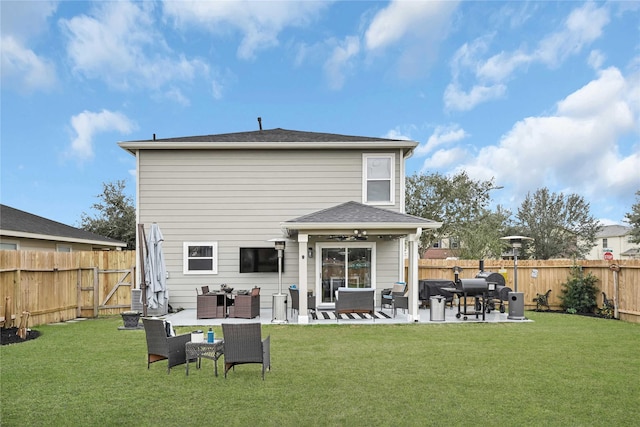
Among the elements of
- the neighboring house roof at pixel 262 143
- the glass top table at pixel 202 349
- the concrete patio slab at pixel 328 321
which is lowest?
the concrete patio slab at pixel 328 321

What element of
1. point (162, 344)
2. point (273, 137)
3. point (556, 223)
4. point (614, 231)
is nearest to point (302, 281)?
point (162, 344)

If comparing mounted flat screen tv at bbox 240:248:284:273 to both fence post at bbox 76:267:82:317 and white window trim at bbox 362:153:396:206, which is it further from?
fence post at bbox 76:267:82:317

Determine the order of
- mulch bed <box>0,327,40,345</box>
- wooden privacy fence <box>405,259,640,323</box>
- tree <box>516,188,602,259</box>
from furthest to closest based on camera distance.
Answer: tree <box>516,188,602,259</box>
wooden privacy fence <box>405,259,640,323</box>
mulch bed <box>0,327,40,345</box>

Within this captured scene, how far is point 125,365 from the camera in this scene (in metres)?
7.50

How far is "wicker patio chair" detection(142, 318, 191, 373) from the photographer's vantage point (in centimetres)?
702

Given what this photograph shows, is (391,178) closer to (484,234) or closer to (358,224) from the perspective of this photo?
(358,224)

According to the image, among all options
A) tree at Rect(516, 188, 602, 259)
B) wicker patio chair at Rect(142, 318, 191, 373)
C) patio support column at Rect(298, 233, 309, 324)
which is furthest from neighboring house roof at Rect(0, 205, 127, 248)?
tree at Rect(516, 188, 602, 259)

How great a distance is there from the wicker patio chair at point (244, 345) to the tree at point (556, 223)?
34.9 metres

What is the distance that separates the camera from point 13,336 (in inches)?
393

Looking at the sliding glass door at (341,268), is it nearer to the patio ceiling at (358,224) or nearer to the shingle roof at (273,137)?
the patio ceiling at (358,224)

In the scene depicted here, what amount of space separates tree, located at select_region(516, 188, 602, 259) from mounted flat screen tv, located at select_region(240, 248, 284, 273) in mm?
28781

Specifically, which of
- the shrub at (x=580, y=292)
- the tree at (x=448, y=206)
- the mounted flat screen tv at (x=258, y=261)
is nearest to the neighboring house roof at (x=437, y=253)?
the tree at (x=448, y=206)

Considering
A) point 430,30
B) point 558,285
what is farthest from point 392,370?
point 430,30

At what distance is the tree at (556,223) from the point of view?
121 ft
